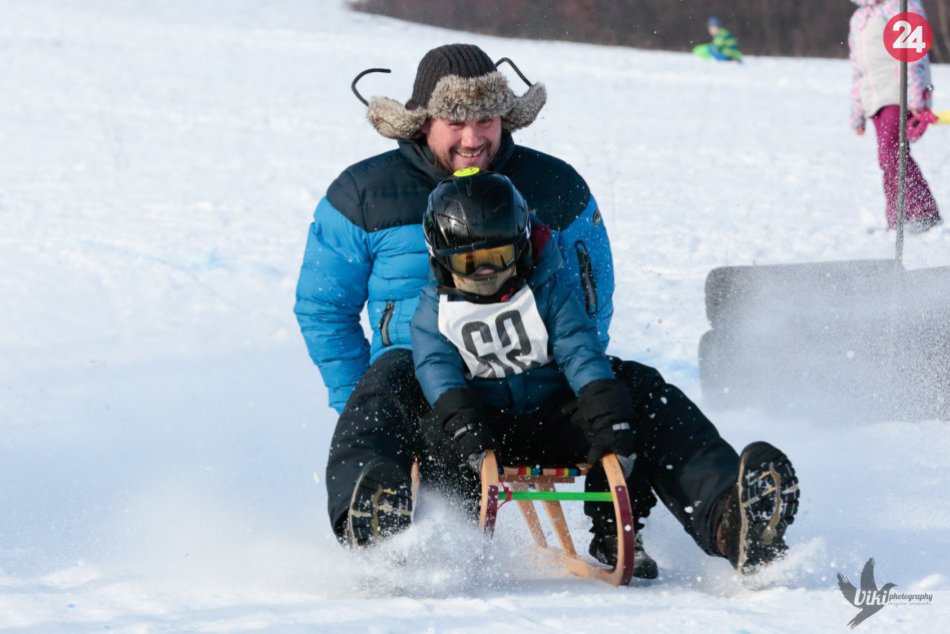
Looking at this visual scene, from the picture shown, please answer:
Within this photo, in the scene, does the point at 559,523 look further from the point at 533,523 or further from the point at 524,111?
the point at 524,111

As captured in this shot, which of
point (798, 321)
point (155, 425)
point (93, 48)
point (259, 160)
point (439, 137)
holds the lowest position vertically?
point (155, 425)

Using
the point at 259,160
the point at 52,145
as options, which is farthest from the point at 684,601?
the point at 52,145

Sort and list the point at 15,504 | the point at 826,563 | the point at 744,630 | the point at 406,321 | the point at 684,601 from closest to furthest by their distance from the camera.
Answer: the point at 744,630
the point at 684,601
the point at 826,563
the point at 406,321
the point at 15,504

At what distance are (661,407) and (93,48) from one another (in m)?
13.8

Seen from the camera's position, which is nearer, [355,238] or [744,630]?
[744,630]

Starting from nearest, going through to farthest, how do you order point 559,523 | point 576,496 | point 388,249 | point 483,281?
1. point 576,496
2. point 483,281
3. point 559,523
4. point 388,249

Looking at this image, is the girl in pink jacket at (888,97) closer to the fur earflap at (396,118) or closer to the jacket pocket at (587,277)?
the jacket pocket at (587,277)

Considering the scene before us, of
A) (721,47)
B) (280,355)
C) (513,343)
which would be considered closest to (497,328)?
(513,343)

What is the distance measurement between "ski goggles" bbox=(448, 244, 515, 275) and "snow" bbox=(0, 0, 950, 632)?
0.58 m

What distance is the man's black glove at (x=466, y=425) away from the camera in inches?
118

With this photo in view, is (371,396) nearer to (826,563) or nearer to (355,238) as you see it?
(355,238)

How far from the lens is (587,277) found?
356 centimetres

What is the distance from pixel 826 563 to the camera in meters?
3.02

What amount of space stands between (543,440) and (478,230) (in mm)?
583
